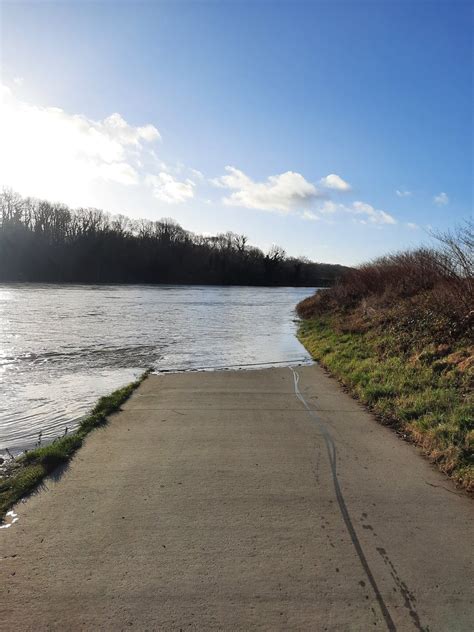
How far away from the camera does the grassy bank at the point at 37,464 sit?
13.2 feet

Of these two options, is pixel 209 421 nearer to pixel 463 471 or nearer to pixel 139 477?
pixel 139 477

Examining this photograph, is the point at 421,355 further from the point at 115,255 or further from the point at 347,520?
the point at 115,255

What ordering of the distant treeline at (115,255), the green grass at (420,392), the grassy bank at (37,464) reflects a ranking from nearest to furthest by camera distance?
1. the grassy bank at (37,464)
2. the green grass at (420,392)
3. the distant treeline at (115,255)

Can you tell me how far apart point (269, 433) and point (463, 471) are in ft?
7.74

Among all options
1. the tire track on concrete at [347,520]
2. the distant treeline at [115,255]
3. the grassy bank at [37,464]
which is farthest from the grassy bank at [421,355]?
the distant treeline at [115,255]

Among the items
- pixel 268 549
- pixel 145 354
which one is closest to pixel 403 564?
pixel 268 549

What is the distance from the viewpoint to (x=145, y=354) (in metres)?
13.2

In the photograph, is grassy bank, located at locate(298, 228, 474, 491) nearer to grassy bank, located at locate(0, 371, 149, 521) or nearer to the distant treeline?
grassy bank, located at locate(0, 371, 149, 521)

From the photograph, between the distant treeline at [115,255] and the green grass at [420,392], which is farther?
the distant treeline at [115,255]

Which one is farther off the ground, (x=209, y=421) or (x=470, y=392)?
(x=470, y=392)

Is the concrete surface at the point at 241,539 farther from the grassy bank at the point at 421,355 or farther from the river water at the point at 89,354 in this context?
the river water at the point at 89,354

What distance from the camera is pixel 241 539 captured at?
130 inches

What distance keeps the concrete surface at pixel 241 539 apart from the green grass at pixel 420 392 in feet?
0.96

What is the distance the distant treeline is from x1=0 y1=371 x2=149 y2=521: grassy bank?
66204 millimetres
